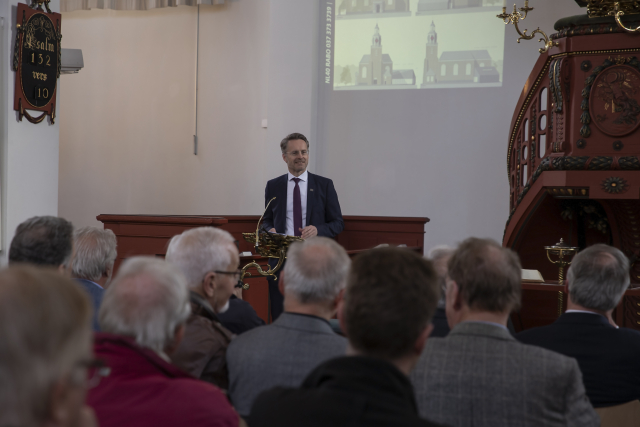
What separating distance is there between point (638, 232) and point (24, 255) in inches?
194

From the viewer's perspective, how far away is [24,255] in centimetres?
252

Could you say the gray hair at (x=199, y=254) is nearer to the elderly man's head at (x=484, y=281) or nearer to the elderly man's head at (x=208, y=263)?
the elderly man's head at (x=208, y=263)

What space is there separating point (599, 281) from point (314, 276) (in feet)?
3.59

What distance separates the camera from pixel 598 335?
7.55 feet

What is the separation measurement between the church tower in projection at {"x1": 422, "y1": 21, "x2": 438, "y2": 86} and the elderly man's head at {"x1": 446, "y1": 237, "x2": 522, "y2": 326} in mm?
5911

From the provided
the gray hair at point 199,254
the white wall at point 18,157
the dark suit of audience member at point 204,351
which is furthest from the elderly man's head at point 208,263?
the white wall at point 18,157

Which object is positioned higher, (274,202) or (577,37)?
(577,37)

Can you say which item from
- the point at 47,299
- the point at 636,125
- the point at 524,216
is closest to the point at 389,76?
the point at 524,216

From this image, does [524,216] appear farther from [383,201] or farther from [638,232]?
[383,201]

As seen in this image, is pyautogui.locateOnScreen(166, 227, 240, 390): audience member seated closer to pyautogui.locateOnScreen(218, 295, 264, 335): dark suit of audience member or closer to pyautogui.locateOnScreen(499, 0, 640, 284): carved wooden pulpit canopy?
pyautogui.locateOnScreen(218, 295, 264, 335): dark suit of audience member

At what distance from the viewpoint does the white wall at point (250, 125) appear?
296 inches

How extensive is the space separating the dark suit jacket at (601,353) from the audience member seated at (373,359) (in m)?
1.13

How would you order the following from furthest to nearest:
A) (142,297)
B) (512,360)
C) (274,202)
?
(274,202)
(512,360)
(142,297)

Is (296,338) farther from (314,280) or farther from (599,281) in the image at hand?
(599,281)
